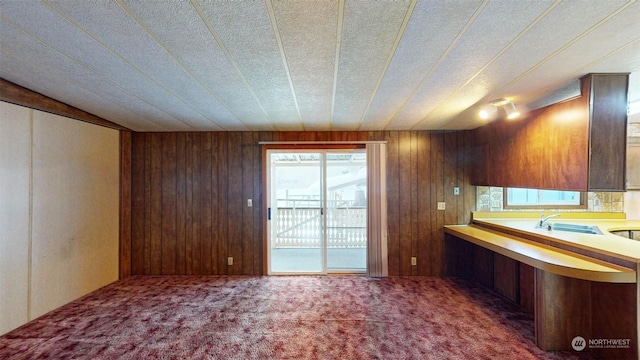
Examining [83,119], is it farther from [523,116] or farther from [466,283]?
[466,283]

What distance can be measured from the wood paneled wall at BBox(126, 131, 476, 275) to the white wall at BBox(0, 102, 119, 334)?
43 cm

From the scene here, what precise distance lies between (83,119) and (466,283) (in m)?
5.22

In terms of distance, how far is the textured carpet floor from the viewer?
2174mm

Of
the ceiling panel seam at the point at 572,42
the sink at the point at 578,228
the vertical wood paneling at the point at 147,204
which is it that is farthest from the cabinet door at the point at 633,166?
the vertical wood paneling at the point at 147,204

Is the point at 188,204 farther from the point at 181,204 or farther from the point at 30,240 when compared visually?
the point at 30,240

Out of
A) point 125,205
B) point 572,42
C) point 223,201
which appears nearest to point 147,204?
point 125,205

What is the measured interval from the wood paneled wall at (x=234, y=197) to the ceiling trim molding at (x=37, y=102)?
3.09ft

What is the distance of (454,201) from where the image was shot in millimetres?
3930

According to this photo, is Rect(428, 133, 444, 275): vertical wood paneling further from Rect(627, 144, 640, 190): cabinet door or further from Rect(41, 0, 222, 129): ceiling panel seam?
Rect(41, 0, 222, 129): ceiling panel seam

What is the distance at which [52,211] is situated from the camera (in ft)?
9.32

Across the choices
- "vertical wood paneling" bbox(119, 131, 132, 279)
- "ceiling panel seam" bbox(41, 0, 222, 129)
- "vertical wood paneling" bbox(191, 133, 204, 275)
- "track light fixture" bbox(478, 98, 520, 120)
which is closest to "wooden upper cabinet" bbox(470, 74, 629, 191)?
"track light fixture" bbox(478, 98, 520, 120)

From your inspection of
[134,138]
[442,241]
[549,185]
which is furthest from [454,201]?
[134,138]

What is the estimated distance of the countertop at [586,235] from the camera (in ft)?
6.70

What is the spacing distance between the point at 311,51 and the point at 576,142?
2.25m
